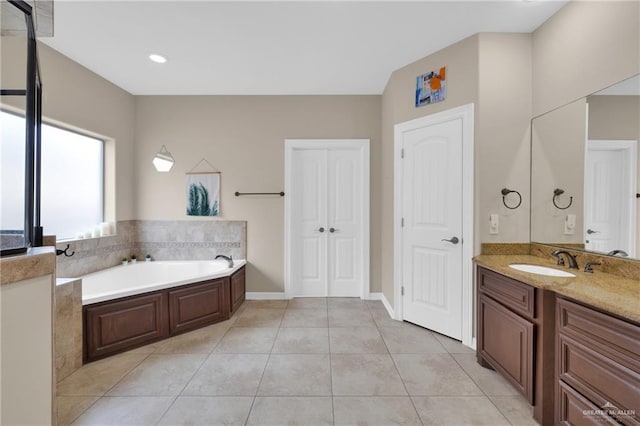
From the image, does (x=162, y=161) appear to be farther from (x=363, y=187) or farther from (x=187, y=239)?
(x=363, y=187)

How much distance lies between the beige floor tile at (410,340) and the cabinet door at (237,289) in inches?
69.4

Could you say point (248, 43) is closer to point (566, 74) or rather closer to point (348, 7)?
point (348, 7)

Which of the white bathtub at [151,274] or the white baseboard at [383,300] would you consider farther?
the white baseboard at [383,300]

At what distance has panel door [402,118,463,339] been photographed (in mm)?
2475

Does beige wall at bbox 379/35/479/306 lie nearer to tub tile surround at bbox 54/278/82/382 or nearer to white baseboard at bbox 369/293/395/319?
white baseboard at bbox 369/293/395/319

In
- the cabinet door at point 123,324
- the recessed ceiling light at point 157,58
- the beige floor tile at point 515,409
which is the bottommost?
the beige floor tile at point 515,409

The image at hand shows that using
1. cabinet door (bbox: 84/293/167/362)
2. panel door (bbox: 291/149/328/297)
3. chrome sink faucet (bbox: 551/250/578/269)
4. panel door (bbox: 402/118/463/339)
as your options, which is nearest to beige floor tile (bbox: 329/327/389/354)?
panel door (bbox: 402/118/463/339)

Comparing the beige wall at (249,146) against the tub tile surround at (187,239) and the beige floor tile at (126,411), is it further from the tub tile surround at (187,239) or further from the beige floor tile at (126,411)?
the beige floor tile at (126,411)

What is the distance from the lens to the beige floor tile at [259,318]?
9.39 ft

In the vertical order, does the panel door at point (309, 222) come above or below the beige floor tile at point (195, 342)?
above

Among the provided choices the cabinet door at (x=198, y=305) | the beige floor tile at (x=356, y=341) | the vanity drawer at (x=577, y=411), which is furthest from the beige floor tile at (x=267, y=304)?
the vanity drawer at (x=577, y=411)

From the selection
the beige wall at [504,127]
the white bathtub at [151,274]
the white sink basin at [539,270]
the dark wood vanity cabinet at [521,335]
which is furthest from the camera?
the white bathtub at [151,274]

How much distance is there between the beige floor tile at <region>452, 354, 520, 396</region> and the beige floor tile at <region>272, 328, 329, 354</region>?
1.15 meters

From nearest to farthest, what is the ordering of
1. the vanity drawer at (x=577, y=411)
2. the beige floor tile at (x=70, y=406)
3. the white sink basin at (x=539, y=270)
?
the vanity drawer at (x=577, y=411) < the beige floor tile at (x=70, y=406) < the white sink basin at (x=539, y=270)
